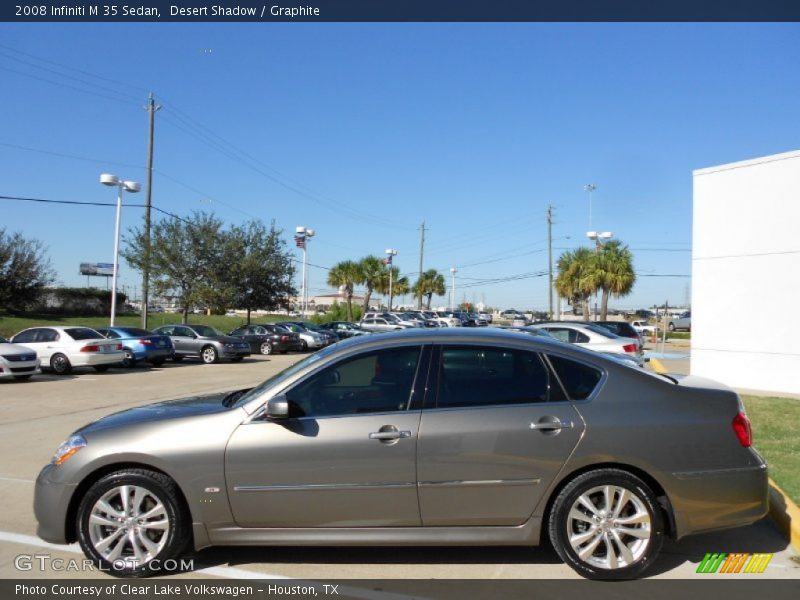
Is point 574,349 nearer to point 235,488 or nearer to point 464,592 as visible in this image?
point 464,592

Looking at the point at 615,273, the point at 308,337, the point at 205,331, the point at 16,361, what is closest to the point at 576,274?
the point at 615,273

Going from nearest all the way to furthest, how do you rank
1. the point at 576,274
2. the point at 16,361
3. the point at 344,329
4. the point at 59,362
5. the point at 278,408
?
1. the point at 278,408
2. the point at 16,361
3. the point at 59,362
4. the point at 344,329
5. the point at 576,274

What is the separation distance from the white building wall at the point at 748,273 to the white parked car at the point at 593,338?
1872 millimetres

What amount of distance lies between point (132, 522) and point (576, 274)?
2000 inches

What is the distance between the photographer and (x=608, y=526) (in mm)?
4164

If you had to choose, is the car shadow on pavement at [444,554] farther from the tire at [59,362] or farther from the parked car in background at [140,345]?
the parked car in background at [140,345]

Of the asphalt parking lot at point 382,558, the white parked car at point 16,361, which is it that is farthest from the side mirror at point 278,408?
the white parked car at point 16,361

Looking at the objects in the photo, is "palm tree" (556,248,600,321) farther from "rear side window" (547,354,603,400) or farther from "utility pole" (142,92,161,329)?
"rear side window" (547,354,603,400)

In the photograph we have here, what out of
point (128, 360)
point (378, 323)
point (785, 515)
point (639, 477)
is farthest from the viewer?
point (378, 323)

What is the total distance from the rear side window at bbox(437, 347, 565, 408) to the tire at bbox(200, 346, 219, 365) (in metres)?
21.3

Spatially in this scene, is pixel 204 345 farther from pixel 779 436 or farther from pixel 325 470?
pixel 325 470

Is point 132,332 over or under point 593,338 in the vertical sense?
under

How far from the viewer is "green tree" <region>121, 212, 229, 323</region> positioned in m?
32.2

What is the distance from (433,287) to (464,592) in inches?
3020
